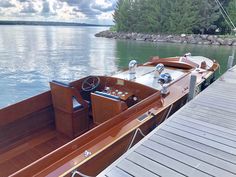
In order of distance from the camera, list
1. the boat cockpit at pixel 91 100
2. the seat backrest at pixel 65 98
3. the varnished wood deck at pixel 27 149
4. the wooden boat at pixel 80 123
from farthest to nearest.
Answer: the seat backrest at pixel 65 98 < the boat cockpit at pixel 91 100 < the varnished wood deck at pixel 27 149 < the wooden boat at pixel 80 123

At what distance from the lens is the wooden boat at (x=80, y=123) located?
217 cm

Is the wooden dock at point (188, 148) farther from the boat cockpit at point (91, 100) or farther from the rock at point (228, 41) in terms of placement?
the rock at point (228, 41)

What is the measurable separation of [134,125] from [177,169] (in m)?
0.90

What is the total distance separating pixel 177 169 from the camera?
6.24 ft

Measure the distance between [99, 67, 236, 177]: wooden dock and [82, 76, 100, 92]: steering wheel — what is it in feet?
5.06

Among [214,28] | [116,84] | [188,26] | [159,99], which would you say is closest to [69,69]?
[116,84]

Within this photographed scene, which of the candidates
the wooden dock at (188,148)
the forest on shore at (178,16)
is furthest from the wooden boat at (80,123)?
the forest on shore at (178,16)

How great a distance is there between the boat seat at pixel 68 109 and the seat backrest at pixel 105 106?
1.17 feet

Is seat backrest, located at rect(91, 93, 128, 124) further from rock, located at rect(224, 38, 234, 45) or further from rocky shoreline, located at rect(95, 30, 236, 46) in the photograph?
rock, located at rect(224, 38, 234, 45)

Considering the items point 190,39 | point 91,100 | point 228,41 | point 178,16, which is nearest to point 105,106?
point 91,100

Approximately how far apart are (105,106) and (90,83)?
3.84 ft

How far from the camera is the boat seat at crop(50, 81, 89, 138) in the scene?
10.5 feet

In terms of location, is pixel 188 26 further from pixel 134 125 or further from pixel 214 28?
pixel 134 125

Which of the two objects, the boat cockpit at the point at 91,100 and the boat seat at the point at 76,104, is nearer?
the boat cockpit at the point at 91,100
